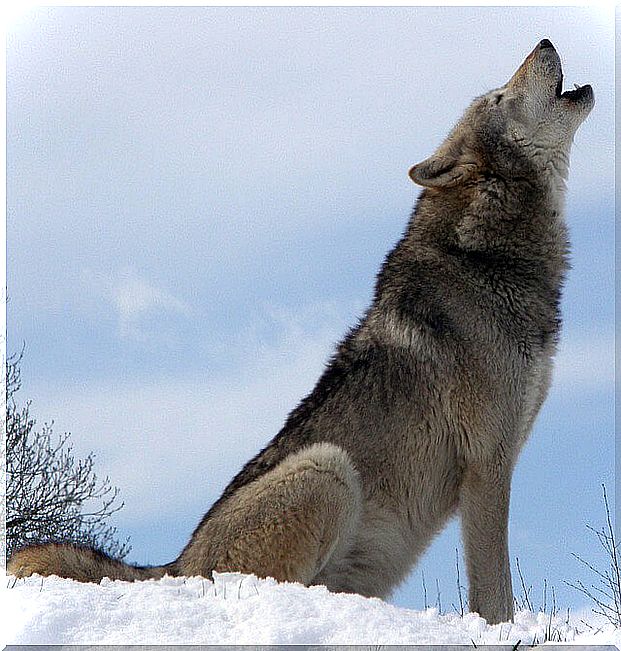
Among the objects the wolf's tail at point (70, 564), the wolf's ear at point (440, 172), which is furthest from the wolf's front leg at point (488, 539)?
the wolf's ear at point (440, 172)

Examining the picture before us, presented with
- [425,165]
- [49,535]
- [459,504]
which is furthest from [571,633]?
[49,535]

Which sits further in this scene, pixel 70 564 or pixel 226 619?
pixel 70 564

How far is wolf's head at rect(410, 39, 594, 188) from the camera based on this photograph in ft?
21.5

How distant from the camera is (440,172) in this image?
6.51 meters

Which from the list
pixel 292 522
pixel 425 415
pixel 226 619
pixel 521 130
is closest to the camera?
pixel 226 619

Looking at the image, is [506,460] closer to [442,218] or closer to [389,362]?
[389,362]

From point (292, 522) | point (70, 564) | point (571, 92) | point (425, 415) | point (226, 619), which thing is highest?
point (571, 92)

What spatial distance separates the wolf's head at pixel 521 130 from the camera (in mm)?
6555

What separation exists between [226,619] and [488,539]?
2.02m

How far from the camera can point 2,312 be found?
16875 mm

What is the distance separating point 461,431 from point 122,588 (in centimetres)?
228

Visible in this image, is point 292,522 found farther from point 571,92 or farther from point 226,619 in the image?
point 571,92

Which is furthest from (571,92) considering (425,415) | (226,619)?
(226,619)

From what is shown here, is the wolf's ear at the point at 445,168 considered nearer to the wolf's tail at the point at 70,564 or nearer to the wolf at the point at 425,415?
the wolf at the point at 425,415
